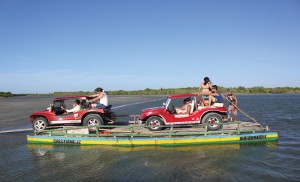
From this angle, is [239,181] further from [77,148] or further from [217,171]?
[77,148]

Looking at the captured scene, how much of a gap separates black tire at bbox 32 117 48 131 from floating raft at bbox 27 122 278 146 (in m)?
0.86

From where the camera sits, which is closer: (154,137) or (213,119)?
(154,137)

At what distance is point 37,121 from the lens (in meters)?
12.2

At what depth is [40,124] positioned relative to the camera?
12.2 meters

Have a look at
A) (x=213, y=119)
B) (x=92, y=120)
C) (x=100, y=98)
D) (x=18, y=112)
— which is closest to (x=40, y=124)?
(x=92, y=120)

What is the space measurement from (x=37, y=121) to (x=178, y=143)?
706 cm

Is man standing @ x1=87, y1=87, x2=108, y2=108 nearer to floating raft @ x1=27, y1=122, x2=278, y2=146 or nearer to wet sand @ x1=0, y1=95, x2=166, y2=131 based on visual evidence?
floating raft @ x1=27, y1=122, x2=278, y2=146

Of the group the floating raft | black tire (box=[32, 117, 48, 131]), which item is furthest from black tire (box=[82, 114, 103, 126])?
black tire (box=[32, 117, 48, 131])

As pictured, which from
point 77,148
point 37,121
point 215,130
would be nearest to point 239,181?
point 215,130

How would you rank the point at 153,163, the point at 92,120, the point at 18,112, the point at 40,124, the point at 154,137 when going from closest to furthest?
the point at 153,163
the point at 154,137
the point at 92,120
the point at 40,124
the point at 18,112

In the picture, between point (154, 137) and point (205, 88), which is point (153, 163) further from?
point (205, 88)

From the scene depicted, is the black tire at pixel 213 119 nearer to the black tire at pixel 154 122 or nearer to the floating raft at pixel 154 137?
the floating raft at pixel 154 137

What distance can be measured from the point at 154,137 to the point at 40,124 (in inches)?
233

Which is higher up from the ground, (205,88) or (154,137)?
(205,88)
